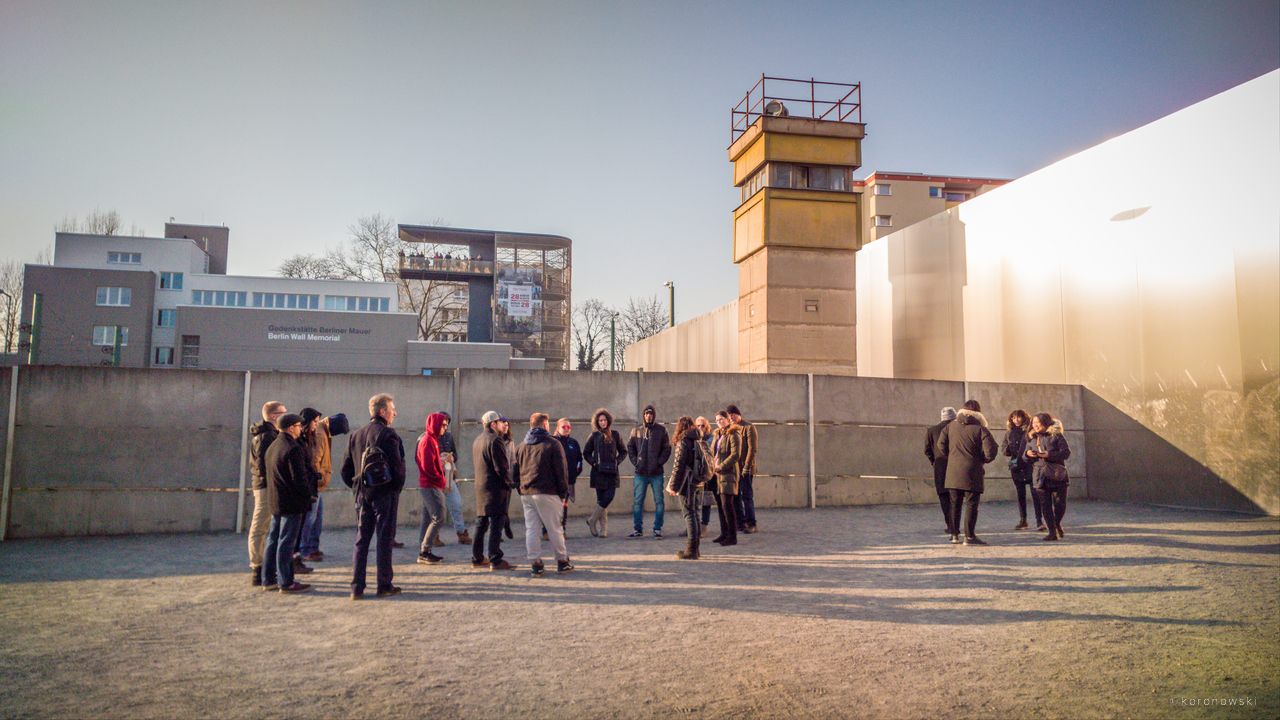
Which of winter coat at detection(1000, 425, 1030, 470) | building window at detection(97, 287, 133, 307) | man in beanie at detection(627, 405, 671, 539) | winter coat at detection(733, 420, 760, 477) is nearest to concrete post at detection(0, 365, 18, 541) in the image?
man in beanie at detection(627, 405, 671, 539)

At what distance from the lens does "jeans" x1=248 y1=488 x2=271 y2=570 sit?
321 inches

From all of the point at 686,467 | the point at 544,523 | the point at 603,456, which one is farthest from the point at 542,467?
the point at 603,456

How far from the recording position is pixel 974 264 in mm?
21531

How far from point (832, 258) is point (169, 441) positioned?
18.9m

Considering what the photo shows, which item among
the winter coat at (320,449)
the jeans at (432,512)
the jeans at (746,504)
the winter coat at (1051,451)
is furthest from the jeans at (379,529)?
the winter coat at (1051,451)

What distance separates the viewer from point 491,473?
8992mm

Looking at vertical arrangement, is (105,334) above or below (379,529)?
above

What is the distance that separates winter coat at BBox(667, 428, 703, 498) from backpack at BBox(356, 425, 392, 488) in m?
3.79

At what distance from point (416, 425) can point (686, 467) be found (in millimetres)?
5599

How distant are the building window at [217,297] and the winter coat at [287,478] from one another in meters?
57.9

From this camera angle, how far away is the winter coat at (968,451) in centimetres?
1041

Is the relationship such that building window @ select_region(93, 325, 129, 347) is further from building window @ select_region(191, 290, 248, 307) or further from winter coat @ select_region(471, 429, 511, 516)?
winter coat @ select_region(471, 429, 511, 516)

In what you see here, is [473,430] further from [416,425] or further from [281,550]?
[281,550]

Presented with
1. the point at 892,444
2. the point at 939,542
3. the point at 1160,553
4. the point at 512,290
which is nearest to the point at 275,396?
the point at 939,542
